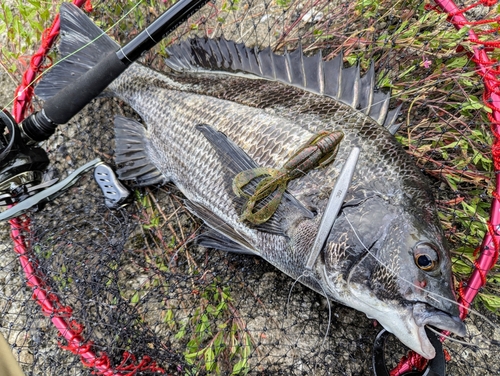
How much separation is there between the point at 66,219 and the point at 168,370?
1094mm

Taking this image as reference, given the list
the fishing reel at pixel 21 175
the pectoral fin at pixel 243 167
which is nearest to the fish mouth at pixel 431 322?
the pectoral fin at pixel 243 167

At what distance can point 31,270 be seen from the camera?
2.01 meters

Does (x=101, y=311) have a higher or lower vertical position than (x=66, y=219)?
lower

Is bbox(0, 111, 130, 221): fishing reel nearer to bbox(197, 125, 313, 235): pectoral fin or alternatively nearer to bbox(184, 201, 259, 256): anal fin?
bbox(184, 201, 259, 256): anal fin

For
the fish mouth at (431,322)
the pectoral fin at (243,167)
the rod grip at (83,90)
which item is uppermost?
the rod grip at (83,90)

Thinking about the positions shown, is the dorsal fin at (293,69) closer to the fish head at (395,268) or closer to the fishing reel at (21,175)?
the fish head at (395,268)

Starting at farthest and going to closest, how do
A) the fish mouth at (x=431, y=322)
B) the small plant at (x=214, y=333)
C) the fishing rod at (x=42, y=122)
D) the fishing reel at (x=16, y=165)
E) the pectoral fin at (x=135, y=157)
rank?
the pectoral fin at (x=135, y=157)
the small plant at (x=214, y=333)
the fishing reel at (x=16, y=165)
the fishing rod at (x=42, y=122)
the fish mouth at (x=431, y=322)

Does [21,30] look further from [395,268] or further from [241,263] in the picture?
[395,268]

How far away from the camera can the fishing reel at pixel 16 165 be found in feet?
6.23

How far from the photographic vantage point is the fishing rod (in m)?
1.78

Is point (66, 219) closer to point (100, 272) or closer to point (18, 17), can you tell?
point (100, 272)

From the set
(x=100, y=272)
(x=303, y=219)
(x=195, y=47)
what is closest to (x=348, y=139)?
(x=303, y=219)

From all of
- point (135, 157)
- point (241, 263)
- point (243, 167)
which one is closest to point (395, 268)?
point (243, 167)

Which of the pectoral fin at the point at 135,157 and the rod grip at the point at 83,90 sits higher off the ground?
the rod grip at the point at 83,90
